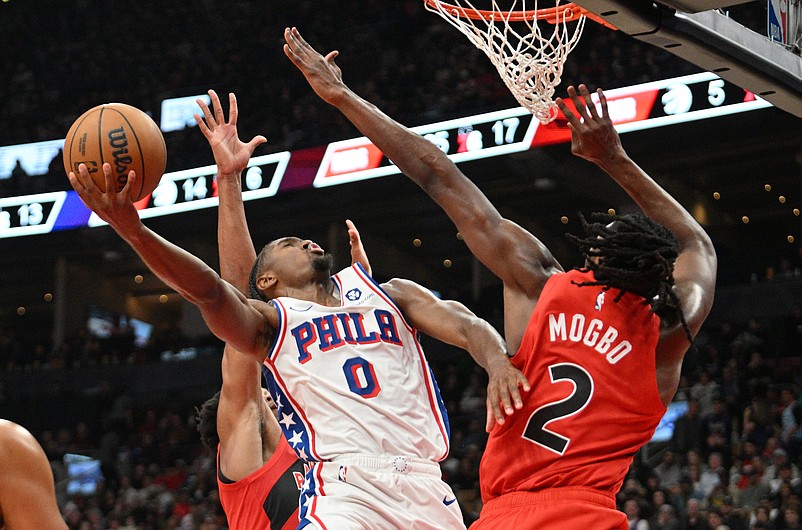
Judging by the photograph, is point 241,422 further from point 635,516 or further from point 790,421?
point 790,421

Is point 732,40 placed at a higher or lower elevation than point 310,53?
lower

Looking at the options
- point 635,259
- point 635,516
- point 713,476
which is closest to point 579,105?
point 635,259

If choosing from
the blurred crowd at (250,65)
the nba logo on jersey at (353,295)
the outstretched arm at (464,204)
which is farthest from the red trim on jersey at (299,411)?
the blurred crowd at (250,65)

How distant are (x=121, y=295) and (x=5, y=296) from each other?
8.67 ft

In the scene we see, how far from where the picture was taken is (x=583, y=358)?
3041mm

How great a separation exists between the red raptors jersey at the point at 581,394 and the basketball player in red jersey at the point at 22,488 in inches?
46.9

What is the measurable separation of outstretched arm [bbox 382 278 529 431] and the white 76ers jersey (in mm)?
79

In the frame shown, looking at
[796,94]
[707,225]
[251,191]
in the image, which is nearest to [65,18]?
[251,191]

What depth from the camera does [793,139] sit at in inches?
628

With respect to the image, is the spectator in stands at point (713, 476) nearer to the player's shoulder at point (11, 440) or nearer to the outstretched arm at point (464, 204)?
the outstretched arm at point (464, 204)

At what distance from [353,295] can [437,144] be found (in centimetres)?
1043

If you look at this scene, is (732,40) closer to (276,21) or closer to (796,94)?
(796,94)

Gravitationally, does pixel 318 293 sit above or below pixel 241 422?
above

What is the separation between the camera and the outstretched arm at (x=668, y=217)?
3.19m
